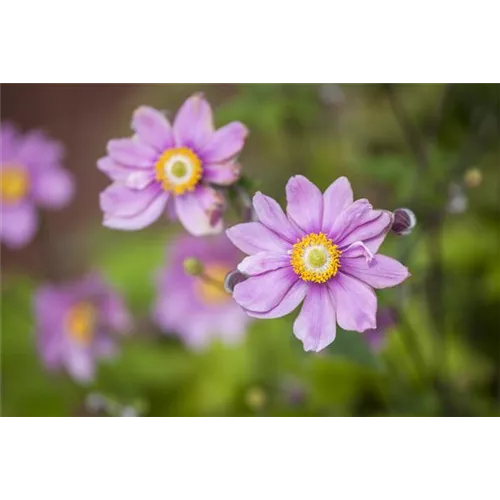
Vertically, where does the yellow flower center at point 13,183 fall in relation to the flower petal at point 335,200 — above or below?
above

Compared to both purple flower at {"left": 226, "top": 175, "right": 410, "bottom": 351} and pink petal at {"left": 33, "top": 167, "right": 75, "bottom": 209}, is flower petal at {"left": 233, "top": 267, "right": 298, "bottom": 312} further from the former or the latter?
pink petal at {"left": 33, "top": 167, "right": 75, "bottom": 209}

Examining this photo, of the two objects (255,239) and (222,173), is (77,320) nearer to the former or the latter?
(222,173)

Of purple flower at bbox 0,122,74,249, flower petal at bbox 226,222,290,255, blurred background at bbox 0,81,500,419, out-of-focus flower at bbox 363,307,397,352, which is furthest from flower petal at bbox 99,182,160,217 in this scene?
purple flower at bbox 0,122,74,249

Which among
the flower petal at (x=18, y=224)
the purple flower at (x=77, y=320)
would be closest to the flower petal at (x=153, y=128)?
the flower petal at (x=18, y=224)

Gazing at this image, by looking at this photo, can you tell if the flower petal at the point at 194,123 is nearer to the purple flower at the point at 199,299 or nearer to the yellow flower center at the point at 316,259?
the yellow flower center at the point at 316,259

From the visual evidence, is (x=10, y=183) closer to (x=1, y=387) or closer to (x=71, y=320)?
(x=71, y=320)

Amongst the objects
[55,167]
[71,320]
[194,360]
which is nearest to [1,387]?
[71,320]

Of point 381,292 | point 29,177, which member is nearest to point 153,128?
point 381,292
